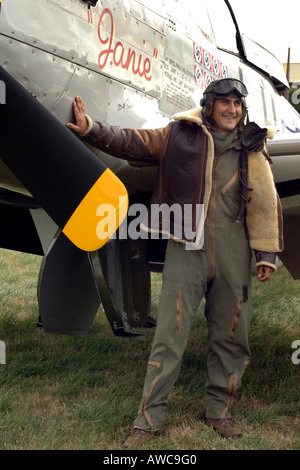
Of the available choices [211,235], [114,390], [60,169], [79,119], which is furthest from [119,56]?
[114,390]

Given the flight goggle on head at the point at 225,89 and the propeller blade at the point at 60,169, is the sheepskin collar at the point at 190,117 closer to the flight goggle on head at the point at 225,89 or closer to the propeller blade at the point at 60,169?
the flight goggle on head at the point at 225,89

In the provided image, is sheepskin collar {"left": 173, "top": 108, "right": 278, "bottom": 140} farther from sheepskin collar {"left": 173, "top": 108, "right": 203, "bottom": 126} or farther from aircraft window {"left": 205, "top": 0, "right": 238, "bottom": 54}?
aircraft window {"left": 205, "top": 0, "right": 238, "bottom": 54}

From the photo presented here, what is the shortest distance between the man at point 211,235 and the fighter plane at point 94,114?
248mm

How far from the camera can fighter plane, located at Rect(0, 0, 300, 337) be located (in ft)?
7.94

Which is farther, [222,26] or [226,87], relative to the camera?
[222,26]

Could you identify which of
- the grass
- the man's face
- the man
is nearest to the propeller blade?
the man

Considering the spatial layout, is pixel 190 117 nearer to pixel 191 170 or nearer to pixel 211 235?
pixel 191 170

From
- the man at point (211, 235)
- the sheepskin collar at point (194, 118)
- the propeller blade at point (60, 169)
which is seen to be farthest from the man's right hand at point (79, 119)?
the sheepskin collar at point (194, 118)

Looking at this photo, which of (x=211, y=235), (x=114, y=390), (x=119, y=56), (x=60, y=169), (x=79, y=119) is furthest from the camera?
(x=114, y=390)

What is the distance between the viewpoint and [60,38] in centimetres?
266

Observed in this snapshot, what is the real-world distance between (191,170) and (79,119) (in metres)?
0.56

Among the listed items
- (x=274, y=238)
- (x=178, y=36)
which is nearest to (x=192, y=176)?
(x=274, y=238)

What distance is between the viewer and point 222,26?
13.5 feet
